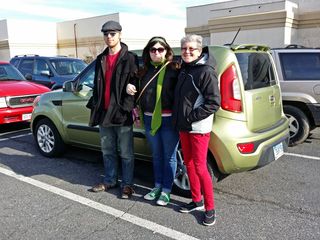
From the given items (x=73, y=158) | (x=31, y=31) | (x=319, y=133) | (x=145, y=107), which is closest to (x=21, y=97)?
(x=73, y=158)

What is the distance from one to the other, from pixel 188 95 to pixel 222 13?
2204 cm

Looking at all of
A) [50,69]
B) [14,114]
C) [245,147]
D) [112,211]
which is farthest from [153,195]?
[50,69]

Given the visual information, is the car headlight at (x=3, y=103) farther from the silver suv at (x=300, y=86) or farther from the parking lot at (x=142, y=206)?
the silver suv at (x=300, y=86)

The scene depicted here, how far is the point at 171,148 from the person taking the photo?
3.51m

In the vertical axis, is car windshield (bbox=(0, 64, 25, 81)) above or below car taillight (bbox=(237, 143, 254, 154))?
above

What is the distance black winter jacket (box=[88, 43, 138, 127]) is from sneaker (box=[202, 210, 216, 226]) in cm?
129

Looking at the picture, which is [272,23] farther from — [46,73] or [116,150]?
[116,150]

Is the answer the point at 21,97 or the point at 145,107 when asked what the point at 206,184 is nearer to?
the point at 145,107

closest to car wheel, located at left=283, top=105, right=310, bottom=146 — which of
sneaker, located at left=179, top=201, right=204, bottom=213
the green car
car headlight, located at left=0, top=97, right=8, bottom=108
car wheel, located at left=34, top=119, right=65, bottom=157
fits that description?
the green car

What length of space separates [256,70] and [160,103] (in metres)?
1.28

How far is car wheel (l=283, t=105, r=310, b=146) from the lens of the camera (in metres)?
5.84

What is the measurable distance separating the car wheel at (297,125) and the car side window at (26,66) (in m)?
7.89

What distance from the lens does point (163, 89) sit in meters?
3.36

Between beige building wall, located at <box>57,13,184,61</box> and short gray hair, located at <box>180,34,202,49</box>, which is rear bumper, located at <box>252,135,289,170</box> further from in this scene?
beige building wall, located at <box>57,13,184,61</box>
